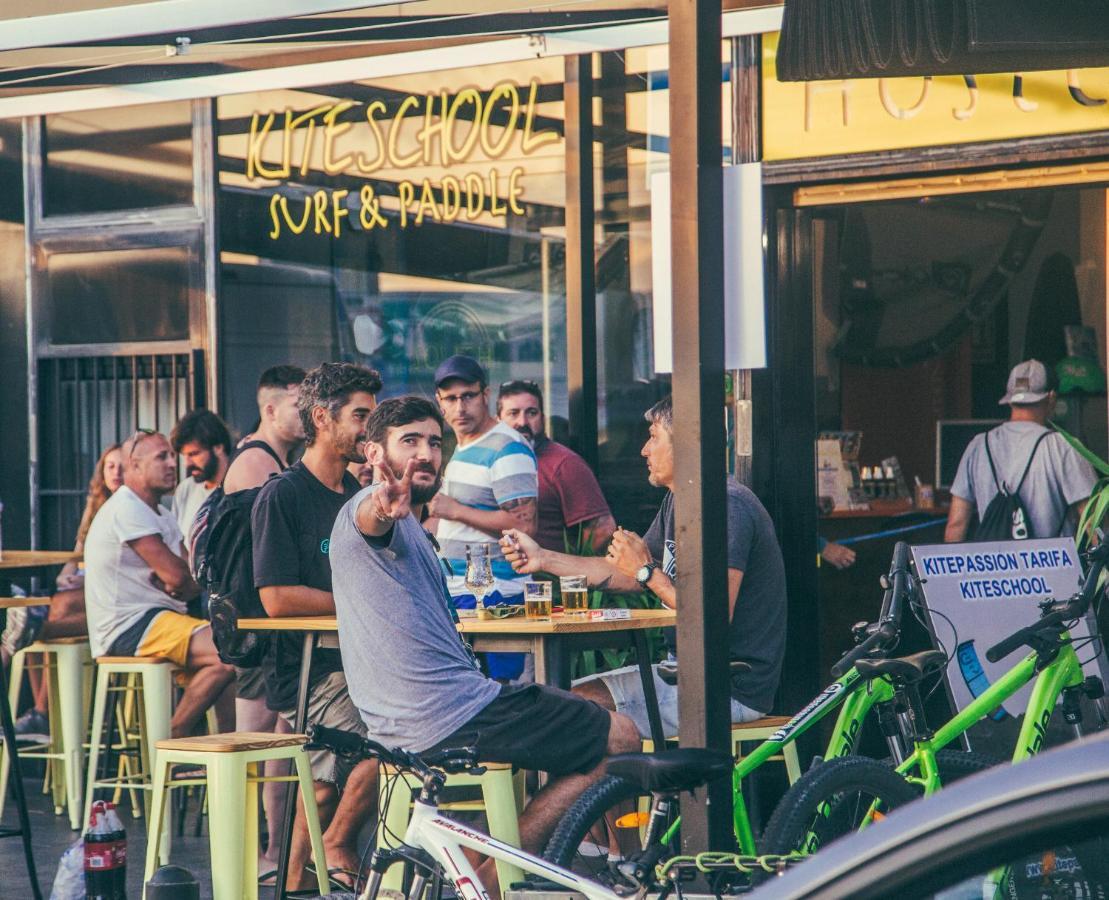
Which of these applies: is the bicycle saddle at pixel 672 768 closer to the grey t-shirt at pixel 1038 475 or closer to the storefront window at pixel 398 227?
the grey t-shirt at pixel 1038 475

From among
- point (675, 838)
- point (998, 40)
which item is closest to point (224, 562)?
point (675, 838)

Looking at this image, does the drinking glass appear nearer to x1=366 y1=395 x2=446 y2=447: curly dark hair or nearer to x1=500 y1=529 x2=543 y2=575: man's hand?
x1=500 y1=529 x2=543 y2=575: man's hand

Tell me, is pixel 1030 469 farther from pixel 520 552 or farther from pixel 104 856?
pixel 104 856

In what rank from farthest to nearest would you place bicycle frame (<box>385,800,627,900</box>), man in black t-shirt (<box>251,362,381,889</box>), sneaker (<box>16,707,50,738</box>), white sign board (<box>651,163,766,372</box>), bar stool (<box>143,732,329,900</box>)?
sneaker (<box>16,707,50,738</box>) → man in black t-shirt (<box>251,362,381,889</box>) → bar stool (<box>143,732,329,900</box>) → white sign board (<box>651,163,766,372</box>) → bicycle frame (<box>385,800,627,900</box>)

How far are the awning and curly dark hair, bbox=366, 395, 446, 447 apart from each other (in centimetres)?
222

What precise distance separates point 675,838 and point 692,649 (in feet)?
3.05

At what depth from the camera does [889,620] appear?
530cm

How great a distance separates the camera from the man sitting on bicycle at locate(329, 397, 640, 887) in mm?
4645

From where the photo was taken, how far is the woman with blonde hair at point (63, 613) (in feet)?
24.9

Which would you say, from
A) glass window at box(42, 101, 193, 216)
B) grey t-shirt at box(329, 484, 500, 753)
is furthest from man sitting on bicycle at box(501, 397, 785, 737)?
glass window at box(42, 101, 193, 216)

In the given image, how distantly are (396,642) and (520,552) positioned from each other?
4.12ft

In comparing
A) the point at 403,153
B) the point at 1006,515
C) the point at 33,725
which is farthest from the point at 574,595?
the point at 33,725

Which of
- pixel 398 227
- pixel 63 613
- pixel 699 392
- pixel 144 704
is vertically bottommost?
pixel 144 704

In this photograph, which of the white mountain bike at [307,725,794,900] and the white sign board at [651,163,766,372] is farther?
the white sign board at [651,163,766,372]
